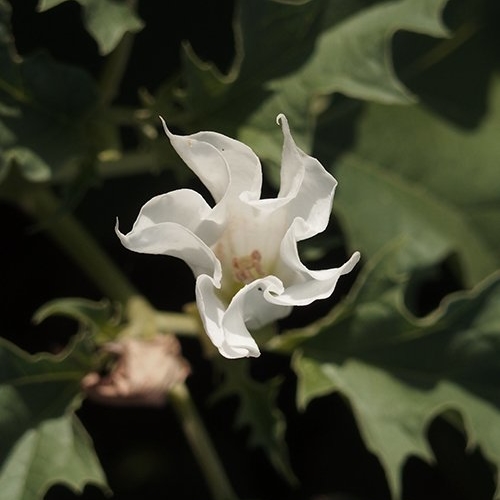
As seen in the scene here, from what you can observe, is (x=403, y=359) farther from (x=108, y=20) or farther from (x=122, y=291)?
(x=108, y=20)

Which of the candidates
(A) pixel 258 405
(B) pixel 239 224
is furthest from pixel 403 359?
(B) pixel 239 224

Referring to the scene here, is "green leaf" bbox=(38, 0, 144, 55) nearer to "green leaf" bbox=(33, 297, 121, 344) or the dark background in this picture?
"green leaf" bbox=(33, 297, 121, 344)

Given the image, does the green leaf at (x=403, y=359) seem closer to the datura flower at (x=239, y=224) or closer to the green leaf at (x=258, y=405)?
the green leaf at (x=258, y=405)

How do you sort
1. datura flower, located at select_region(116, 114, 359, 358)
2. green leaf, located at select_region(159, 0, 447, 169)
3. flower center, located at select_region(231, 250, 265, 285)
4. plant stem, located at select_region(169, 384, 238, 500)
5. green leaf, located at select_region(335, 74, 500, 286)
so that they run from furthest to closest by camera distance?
green leaf, located at select_region(335, 74, 500, 286) → plant stem, located at select_region(169, 384, 238, 500) → green leaf, located at select_region(159, 0, 447, 169) → flower center, located at select_region(231, 250, 265, 285) → datura flower, located at select_region(116, 114, 359, 358)

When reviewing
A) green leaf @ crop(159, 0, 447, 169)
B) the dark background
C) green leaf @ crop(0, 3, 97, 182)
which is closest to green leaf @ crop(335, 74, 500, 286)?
the dark background

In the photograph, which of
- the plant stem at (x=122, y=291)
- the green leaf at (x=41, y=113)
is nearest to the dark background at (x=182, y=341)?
the plant stem at (x=122, y=291)
